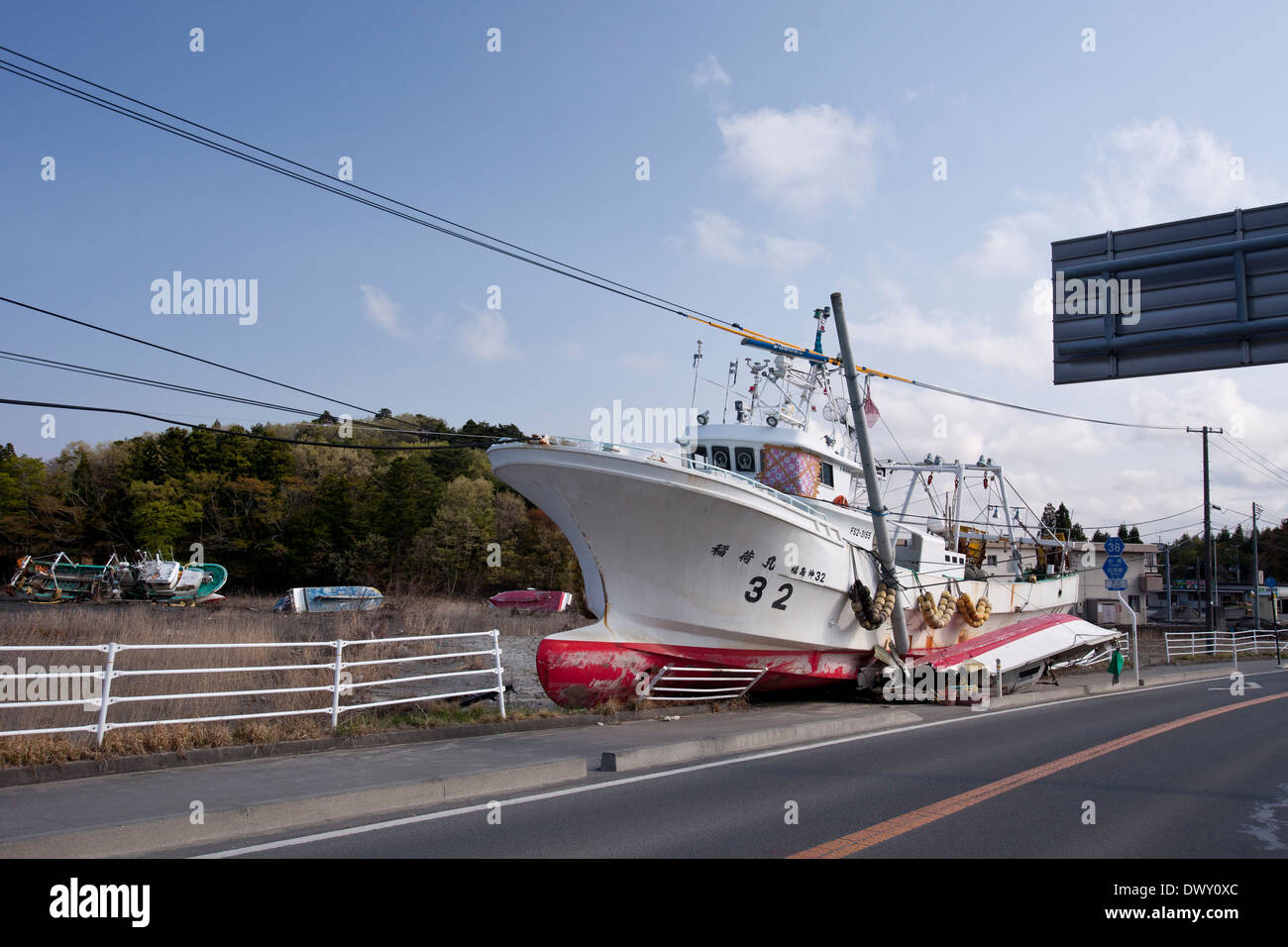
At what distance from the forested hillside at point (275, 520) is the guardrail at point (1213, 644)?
39.4m

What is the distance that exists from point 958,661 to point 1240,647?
2807 cm

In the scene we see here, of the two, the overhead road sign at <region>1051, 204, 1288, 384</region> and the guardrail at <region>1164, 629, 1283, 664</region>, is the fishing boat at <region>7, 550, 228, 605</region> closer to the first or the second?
the guardrail at <region>1164, 629, 1283, 664</region>

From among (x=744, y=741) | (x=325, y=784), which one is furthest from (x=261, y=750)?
(x=744, y=741)

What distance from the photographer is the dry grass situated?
9133mm

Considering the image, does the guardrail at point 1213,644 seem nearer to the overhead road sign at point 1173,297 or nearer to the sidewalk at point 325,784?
the overhead road sign at point 1173,297

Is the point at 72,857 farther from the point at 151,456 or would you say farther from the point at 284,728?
the point at 151,456

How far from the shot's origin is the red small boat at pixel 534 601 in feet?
194

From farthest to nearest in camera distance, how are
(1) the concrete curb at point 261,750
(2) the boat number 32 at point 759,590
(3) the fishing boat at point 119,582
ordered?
1. (3) the fishing boat at point 119,582
2. (2) the boat number 32 at point 759,590
3. (1) the concrete curb at point 261,750

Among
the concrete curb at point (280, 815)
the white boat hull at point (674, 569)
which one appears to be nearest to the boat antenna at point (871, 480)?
the white boat hull at point (674, 569)

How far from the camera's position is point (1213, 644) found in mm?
36062

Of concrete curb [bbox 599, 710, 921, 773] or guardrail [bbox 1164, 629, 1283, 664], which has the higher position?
concrete curb [bbox 599, 710, 921, 773]

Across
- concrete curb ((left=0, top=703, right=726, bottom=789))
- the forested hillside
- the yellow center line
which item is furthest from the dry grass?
the forested hillside

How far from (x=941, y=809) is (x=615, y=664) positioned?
7.82 m

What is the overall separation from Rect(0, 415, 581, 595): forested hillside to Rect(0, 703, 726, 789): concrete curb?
2110 inches
